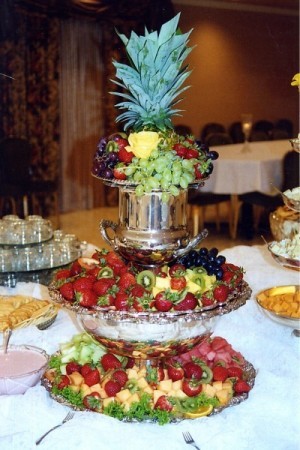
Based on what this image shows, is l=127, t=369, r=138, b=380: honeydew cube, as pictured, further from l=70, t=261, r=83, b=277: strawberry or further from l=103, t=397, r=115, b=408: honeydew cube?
l=70, t=261, r=83, b=277: strawberry

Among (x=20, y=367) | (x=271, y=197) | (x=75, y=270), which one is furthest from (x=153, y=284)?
(x=271, y=197)

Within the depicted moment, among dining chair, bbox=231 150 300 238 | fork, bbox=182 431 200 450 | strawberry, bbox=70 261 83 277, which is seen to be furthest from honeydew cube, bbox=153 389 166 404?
dining chair, bbox=231 150 300 238

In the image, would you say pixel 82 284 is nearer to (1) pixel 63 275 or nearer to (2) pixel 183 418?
(1) pixel 63 275

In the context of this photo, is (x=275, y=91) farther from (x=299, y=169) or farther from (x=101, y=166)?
(x=101, y=166)

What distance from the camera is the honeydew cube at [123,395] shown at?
148 cm

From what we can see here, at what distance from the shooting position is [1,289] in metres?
2.43

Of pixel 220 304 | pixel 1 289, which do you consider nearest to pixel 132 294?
pixel 220 304

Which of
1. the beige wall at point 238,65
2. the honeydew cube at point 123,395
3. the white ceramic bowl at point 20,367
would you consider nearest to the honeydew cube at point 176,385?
the honeydew cube at point 123,395

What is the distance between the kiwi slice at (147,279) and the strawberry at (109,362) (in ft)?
0.72

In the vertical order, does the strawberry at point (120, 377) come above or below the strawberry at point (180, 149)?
below

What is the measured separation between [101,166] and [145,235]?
0.63ft

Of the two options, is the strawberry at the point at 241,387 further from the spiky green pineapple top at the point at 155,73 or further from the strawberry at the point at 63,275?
the spiky green pineapple top at the point at 155,73

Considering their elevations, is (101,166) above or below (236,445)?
above

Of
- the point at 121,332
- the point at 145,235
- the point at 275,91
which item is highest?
the point at 275,91
